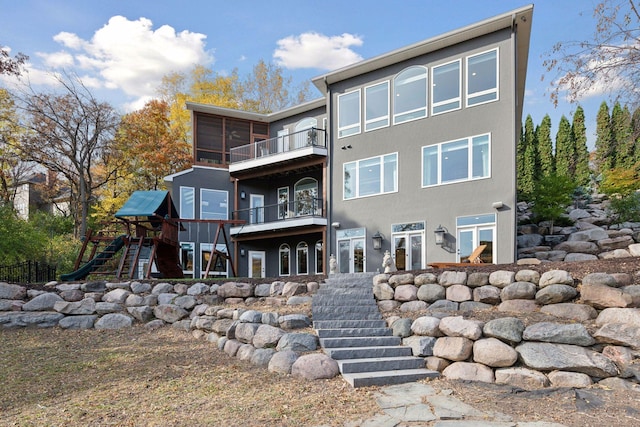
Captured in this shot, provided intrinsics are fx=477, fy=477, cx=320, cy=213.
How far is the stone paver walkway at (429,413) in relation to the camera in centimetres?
502

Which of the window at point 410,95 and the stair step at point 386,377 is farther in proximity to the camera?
the window at point 410,95

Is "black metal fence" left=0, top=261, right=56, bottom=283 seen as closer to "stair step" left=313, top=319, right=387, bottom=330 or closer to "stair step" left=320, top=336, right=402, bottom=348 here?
"stair step" left=313, top=319, right=387, bottom=330

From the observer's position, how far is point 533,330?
6891mm

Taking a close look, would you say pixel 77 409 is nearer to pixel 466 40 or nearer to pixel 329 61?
pixel 466 40

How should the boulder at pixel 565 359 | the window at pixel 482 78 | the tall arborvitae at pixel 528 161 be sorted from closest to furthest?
1. the boulder at pixel 565 359
2. the window at pixel 482 78
3. the tall arborvitae at pixel 528 161

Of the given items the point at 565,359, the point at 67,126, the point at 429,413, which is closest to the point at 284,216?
the point at 67,126

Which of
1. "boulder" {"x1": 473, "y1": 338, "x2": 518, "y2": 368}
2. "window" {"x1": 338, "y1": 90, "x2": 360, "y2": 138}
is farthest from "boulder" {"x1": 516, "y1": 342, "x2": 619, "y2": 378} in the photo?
"window" {"x1": 338, "y1": 90, "x2": 360, "y2": 138}

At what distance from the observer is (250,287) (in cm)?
1184

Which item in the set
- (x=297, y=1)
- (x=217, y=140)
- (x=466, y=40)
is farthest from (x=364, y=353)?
(x=217, y=140)

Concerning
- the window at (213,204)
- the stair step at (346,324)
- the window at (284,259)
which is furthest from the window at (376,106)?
the stair step at (346,324)

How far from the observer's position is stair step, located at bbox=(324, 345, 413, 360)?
7.54 m

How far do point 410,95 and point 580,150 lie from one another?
1692 cm

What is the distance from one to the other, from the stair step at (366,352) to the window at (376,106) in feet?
35.4

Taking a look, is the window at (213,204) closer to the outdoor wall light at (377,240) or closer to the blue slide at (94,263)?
the blue slide at (94,263)
